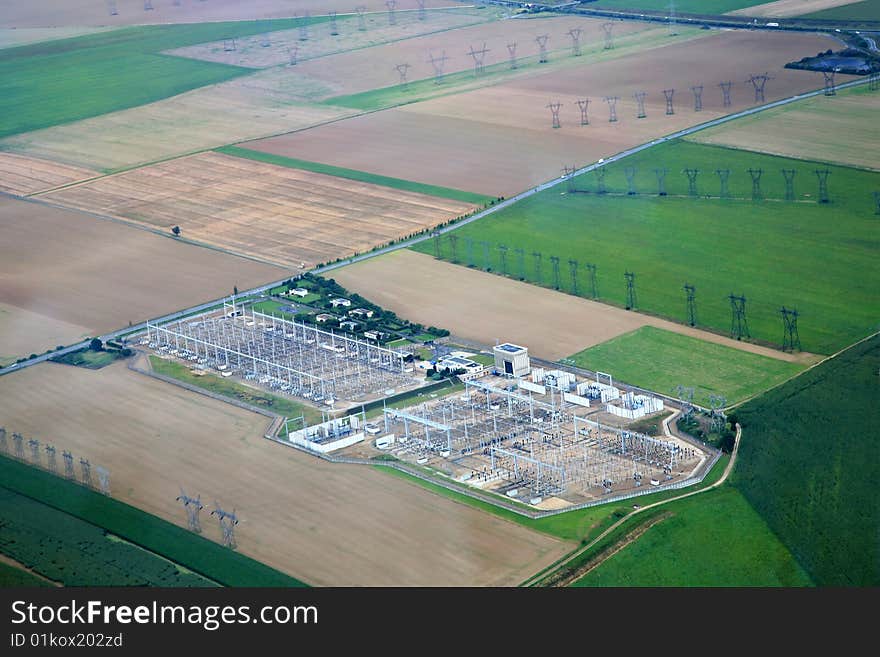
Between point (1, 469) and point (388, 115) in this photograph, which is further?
point (388, 115)

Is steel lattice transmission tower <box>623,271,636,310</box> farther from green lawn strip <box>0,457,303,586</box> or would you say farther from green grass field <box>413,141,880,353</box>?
green lawn strip <box>0,457,303,586</box>

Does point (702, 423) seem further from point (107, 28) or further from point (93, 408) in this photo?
point (107, 28)

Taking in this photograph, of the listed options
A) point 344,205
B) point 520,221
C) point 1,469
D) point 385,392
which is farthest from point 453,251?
point 1,469

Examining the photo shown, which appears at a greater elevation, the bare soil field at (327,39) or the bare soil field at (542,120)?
the bare soil field at (327,39)

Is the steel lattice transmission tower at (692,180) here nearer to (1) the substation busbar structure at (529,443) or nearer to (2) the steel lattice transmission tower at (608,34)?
(1) the substation busbar structure at (529,443)

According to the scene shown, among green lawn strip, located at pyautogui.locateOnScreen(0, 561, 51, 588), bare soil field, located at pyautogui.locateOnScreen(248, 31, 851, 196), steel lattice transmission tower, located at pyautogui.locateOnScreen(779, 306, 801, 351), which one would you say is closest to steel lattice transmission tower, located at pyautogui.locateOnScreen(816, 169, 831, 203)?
bare soil field, located at pyautogui.locateOnScreen(248, 31, 851, 196)

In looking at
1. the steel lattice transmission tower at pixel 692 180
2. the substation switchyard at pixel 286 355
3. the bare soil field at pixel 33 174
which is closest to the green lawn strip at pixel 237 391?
the substation switchyard at pixel 286 355
